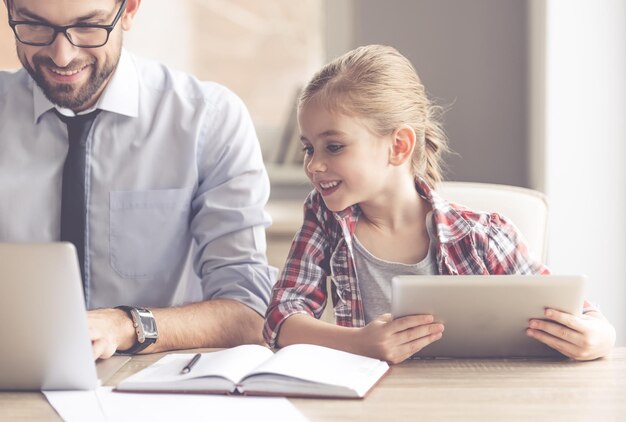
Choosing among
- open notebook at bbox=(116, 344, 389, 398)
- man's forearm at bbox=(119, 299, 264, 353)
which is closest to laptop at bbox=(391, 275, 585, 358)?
open notebook at bbox=(116, 344, 389, 398)

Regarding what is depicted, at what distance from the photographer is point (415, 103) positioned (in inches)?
72.2

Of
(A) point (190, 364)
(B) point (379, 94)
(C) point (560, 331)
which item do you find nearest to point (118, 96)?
(B) point (379, 94)

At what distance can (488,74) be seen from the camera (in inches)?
111

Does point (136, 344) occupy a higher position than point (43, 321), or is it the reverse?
point (43, 321)

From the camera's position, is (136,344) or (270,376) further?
(136,344)

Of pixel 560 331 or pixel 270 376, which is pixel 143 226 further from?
pixel 560 331

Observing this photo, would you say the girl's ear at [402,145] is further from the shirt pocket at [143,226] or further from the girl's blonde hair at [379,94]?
the shirt pocket at [143,226]

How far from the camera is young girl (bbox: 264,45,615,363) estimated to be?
1688 mm

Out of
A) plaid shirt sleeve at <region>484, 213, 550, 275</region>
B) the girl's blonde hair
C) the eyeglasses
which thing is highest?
the eyeglasses

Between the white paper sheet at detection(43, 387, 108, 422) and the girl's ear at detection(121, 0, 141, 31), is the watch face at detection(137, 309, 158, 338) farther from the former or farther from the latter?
the girl's ear at detection(121, 0, 141, 31)

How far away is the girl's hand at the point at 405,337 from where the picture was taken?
1364 mm

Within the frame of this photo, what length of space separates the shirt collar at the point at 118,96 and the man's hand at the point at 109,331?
20.2 inches

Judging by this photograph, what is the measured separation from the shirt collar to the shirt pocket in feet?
0.57

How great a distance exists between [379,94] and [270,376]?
0.71 meters
